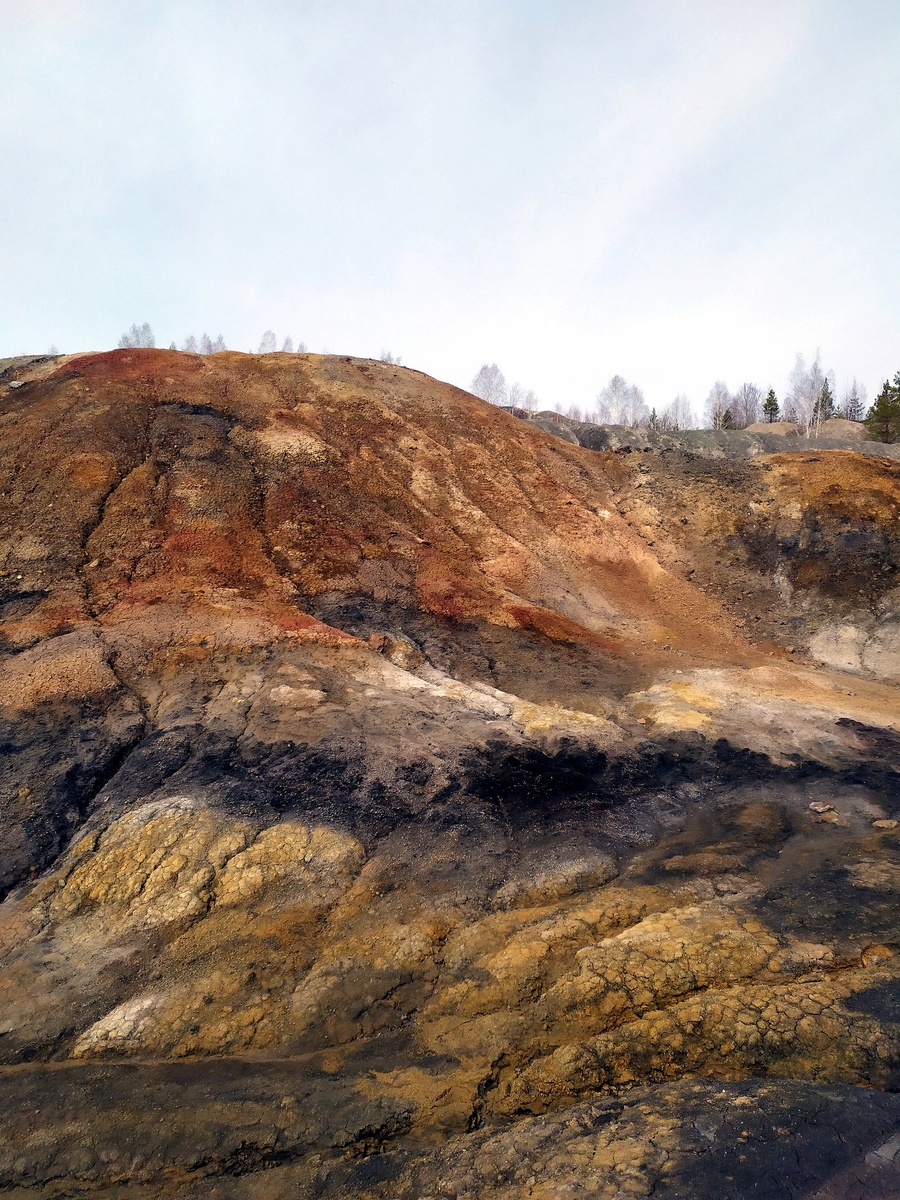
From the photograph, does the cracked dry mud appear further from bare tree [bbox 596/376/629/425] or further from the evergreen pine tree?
bare tree [bbox 596/376/629/425]

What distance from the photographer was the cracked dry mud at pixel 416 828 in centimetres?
680

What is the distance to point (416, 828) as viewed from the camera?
41.9 feet

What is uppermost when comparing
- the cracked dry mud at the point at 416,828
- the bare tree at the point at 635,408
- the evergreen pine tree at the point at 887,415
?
the bare tree at the point at 635,408

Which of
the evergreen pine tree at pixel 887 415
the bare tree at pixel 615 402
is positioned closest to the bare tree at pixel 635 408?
the bare tree at pixel 615 402

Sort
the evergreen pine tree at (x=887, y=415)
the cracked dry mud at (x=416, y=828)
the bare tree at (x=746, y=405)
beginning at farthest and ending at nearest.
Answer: the bare tree at (x=746, y=405) < the evergreen pine tree at (x=887, y=415) < the cracked dry mud at (x=416, y=828)

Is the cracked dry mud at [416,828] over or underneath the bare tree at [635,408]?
underneath

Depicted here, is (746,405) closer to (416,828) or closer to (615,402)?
(615,402)

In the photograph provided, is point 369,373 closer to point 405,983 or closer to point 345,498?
point 345,498

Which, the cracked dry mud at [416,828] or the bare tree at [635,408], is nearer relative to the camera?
the cracked dry mud at [416,828]

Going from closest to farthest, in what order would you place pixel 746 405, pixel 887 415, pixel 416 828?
pixel 416 828 → pixel 887 415 → pixel 746 405

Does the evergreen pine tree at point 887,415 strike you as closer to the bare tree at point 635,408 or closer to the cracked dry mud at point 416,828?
the cracked dry mud at point 416,828

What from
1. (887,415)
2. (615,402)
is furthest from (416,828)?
(615,402)

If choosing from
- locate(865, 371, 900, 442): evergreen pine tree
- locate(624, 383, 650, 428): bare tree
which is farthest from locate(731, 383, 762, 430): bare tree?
locate(865, 371, 900, 442): evergreen pine tree

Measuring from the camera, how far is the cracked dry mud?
6.80 m
